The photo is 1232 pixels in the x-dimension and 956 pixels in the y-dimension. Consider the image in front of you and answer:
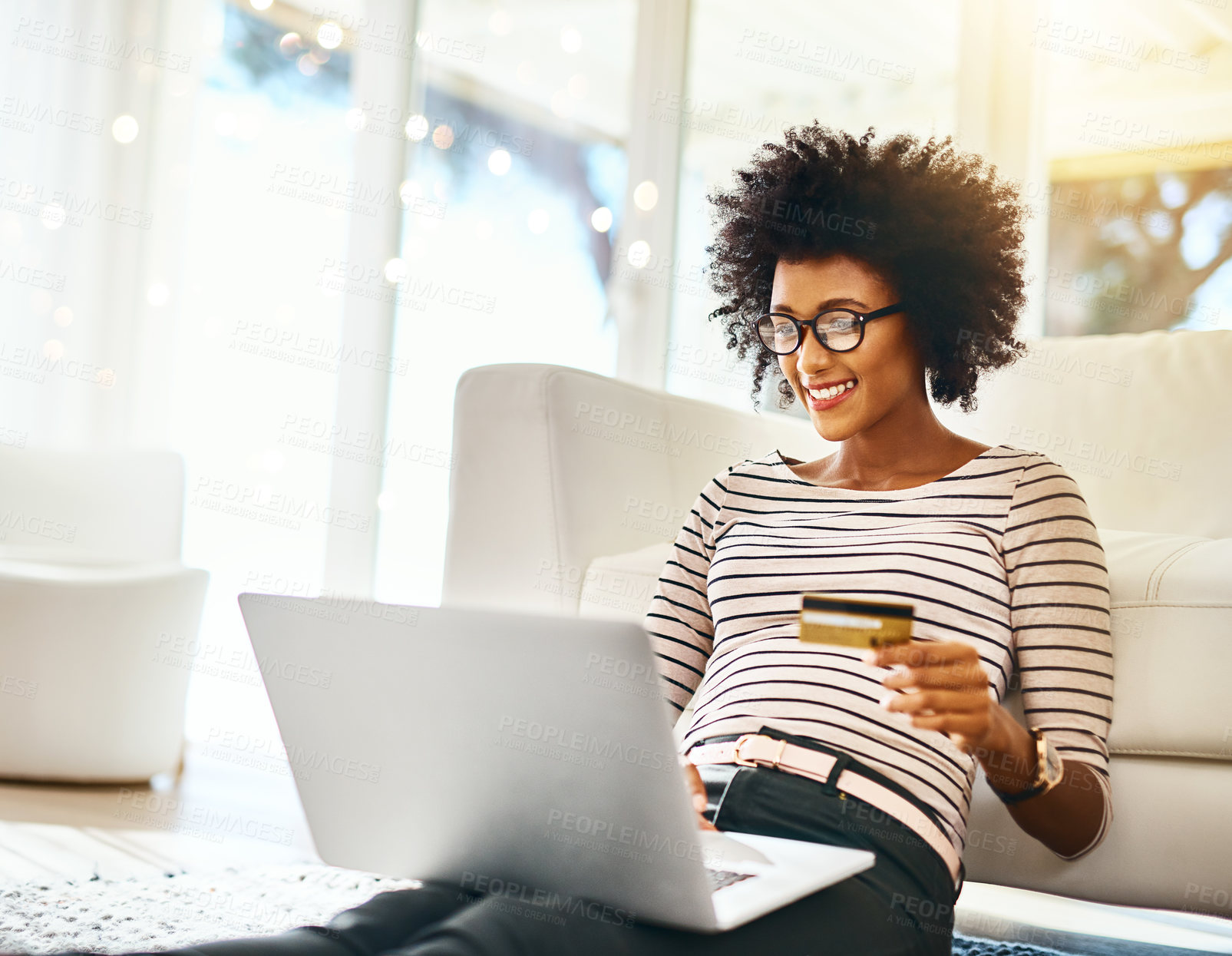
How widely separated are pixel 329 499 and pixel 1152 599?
2482mm

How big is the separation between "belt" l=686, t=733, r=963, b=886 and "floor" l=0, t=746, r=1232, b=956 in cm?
Result: 73

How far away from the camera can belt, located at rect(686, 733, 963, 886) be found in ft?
2.99

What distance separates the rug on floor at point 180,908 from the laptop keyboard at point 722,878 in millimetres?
738

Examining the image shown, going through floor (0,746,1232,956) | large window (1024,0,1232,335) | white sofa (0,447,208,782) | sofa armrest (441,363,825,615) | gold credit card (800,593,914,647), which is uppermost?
large window (1024,0,1232,335)

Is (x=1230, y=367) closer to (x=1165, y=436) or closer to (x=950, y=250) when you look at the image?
(x=1165, y=436)

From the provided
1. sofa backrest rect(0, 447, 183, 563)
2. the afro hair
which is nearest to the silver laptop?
the afro hair

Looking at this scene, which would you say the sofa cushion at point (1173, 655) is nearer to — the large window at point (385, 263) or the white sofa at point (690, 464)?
the white sofa at point (690, 464)

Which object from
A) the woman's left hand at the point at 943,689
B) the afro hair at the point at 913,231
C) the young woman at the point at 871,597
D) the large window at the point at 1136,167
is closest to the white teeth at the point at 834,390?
the young woman at the point at 871,597

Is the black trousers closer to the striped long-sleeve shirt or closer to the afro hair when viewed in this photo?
the striped long-sleeve shirt

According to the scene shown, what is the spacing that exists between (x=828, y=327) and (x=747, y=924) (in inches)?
25.8

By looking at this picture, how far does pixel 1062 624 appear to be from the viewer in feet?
3.34

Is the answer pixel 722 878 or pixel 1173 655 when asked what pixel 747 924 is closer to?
pixel 722 878

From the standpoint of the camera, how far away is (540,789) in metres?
0.76

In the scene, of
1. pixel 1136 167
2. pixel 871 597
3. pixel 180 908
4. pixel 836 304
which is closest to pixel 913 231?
pixel 836 304
